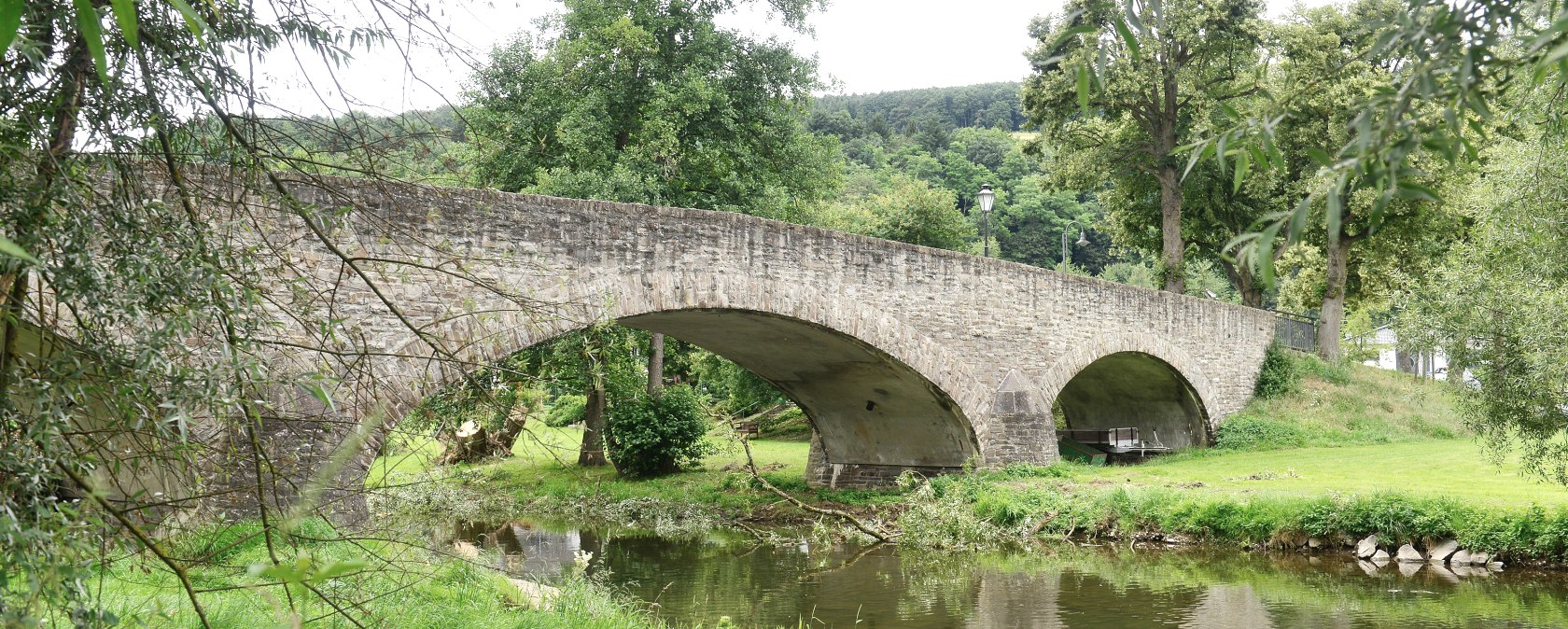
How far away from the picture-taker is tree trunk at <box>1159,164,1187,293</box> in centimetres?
2217

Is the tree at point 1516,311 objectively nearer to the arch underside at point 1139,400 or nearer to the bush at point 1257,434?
the arch underside at point 1139,400

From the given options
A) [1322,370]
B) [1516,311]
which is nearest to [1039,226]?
[1322,370]

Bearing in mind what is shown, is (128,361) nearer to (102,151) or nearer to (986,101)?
(102,151)

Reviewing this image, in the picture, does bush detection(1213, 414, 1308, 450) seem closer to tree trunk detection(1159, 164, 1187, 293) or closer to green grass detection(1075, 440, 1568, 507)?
green grass detection(1075, 440, 1568, 507)

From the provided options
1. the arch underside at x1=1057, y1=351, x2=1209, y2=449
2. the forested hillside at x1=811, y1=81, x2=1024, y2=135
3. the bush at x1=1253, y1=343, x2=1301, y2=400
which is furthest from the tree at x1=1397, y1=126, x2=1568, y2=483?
the forested hillside at x1=811, y1=81, x2=1024, y2=135

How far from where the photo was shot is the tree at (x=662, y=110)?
1705cm

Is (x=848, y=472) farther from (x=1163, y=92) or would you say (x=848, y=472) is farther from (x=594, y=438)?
(x=1163, y=92)

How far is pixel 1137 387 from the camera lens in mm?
19578

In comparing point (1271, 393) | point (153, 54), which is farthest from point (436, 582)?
point (1271, 393)

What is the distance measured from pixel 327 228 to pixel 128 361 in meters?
0.86

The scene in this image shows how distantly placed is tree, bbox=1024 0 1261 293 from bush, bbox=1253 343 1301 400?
2336 mm

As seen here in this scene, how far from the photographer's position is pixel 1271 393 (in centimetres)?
2023

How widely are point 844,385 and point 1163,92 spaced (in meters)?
11.6

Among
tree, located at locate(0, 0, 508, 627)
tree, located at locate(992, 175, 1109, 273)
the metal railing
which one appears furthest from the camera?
tree, located at locate(992, 175, 1109, 273)
